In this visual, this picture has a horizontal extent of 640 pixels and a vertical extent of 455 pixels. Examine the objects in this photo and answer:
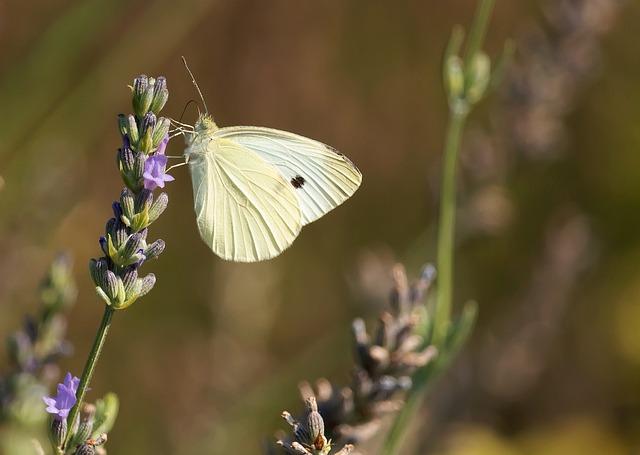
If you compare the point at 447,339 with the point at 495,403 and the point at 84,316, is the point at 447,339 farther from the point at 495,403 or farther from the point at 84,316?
the point at 84,316

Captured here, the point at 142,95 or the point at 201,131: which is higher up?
the point at 201,131

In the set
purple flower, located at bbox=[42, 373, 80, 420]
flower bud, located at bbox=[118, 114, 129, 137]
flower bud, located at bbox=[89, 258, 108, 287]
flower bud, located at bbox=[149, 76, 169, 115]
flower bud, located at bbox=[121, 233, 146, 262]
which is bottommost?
purple flower, located at bbox=[42, 373, 80, 420]

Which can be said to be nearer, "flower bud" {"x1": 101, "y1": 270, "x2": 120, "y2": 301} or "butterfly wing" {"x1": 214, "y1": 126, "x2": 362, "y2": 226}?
"flower bud" {"x1": 101, "y1": 270, "x2": 120, "y2": 301}

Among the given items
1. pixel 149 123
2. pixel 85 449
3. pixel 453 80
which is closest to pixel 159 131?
pixel 149 123

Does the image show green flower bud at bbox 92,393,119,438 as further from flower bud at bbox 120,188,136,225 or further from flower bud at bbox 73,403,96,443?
flower bud at bbox 120,188,136,225

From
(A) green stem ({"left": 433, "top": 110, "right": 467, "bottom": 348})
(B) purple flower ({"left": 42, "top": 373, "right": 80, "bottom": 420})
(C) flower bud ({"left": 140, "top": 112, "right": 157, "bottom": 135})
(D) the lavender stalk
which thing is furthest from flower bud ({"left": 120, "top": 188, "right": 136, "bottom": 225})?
(A) green stem ({"left": 433, "top": 110, "right": 467, "bottom": 348})

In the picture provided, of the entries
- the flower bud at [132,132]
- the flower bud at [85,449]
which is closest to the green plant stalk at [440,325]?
the flower bud at [85,449]

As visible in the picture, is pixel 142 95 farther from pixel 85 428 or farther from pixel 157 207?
pixel 85 428

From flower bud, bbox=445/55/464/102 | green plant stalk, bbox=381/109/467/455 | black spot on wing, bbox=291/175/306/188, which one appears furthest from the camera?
black spot on wing, bbox=291/175/306/188

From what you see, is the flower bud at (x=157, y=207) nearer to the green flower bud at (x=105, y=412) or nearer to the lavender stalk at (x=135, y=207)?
the lavender stalk at (x=135, y=207)
